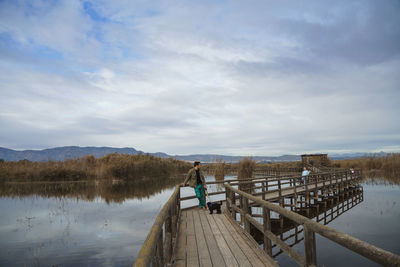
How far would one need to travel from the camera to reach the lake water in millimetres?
8492

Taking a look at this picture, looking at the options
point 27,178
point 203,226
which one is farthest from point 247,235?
point 27,178

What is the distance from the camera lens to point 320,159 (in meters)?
43.1

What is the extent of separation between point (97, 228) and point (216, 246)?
27.5 feet

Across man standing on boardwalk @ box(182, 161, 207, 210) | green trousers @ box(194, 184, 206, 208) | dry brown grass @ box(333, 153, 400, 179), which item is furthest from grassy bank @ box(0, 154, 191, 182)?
dry brown grass @ box(333, 153, 400, 179)

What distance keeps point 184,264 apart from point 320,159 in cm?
4376

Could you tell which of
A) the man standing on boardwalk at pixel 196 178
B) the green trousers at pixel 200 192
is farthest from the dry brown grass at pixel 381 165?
the man standing on boardwalk at pixel 196 178

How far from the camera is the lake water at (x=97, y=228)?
8.49 m

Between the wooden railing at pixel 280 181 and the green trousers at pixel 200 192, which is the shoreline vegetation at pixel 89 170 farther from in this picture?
the green trousers at pixel 200 192

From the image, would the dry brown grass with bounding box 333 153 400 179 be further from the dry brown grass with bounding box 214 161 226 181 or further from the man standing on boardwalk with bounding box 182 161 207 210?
the man standing on boardwalk with bounding box 182 161 207 210

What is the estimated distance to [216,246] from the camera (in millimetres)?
5395

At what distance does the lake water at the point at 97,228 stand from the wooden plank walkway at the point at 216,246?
8.84 ft

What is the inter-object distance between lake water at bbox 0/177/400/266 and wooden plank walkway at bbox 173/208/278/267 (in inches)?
106

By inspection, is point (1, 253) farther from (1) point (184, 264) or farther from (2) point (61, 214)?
(1) point (184, 264)

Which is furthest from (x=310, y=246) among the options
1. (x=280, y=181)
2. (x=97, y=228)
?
(x=280, y=181)
